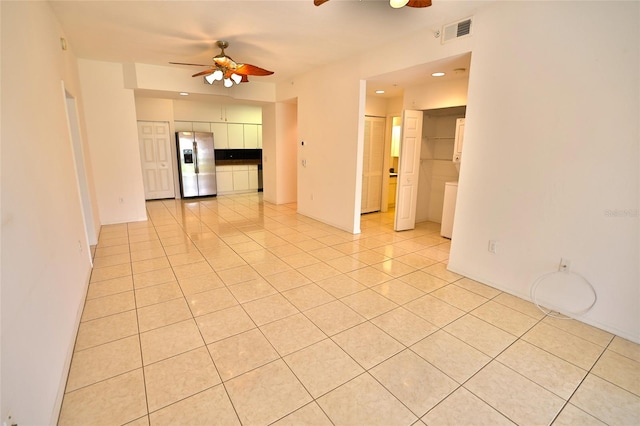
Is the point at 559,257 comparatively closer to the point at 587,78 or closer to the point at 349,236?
the point at 587,78

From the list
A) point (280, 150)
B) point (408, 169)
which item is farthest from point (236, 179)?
point (408, 169)

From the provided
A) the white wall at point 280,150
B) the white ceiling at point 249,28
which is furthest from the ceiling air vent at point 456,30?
the white wall at point 280,150

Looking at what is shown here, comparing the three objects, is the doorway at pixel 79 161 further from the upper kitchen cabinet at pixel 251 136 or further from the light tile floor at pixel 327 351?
the upper kitchen cabinet at pixel 251 136


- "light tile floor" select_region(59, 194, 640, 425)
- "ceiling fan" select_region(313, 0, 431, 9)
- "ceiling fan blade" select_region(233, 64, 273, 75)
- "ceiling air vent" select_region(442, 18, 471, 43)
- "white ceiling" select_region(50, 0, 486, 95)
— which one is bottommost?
"light tile floor" select_region(59, 194, 640, 425)

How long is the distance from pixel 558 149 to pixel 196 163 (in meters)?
7.22

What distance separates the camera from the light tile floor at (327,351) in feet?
5.51

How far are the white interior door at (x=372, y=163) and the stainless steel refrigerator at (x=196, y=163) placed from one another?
4.11m

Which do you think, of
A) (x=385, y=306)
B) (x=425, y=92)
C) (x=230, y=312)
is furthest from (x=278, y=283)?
(x=425, y=92)

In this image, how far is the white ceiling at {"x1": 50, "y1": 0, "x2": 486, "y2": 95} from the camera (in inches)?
117

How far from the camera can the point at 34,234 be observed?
169 centimetres

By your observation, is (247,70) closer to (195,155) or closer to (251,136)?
(195,155)

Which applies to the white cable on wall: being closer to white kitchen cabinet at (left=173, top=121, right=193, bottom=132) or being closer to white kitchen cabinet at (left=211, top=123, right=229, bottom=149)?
white kitchen cabinet at (left=211, top=123, right=229, bottom=149)

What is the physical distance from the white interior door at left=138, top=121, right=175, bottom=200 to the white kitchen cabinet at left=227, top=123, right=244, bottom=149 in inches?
61.2

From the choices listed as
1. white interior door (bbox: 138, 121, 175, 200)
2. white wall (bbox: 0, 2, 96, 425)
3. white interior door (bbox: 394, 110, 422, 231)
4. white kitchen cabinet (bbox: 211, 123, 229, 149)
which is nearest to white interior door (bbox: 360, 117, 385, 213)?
white interior door (bbox: 394, 110, 422, 231)
